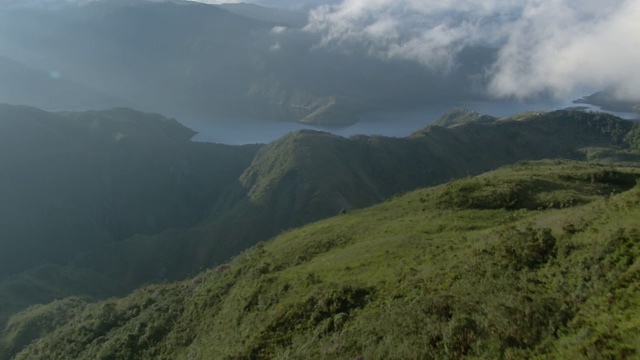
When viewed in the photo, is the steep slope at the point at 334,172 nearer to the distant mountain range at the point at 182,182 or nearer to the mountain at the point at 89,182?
the distant mountain range at the point at 182,182

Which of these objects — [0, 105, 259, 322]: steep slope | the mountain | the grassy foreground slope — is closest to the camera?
the grassy foreground slope

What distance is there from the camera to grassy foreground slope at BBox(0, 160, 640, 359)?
1045 cm

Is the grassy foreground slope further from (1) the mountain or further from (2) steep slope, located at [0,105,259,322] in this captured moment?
(1) the mountain

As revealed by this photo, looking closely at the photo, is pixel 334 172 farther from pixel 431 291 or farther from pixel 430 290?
pixel 431 291

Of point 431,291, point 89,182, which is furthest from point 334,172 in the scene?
point 431,291

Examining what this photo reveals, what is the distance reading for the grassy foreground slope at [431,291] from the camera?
1045 cm

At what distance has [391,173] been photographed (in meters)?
120

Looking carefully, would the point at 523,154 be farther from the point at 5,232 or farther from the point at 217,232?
the point at 5,232

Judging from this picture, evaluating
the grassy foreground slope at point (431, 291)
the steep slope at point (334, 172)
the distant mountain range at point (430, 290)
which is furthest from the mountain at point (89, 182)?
the grassy foreground slope at point (431, 291)

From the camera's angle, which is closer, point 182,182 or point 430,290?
point 430,290

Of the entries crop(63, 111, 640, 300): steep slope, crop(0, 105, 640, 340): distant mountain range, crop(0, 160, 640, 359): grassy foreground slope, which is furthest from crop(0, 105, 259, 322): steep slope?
crop(0, 160, 640, 359): grassy foreground slope

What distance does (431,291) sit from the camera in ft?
48.8

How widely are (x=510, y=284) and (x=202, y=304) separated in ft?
61.5

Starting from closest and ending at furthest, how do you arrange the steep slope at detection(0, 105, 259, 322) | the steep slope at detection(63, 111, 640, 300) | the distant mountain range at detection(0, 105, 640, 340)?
the distant mountain range at detection(0, 105, 640, 340) < the steep slope at detection(63, 111, 640, 300) < the steep slope at detection(0, 105, 259, 322)
